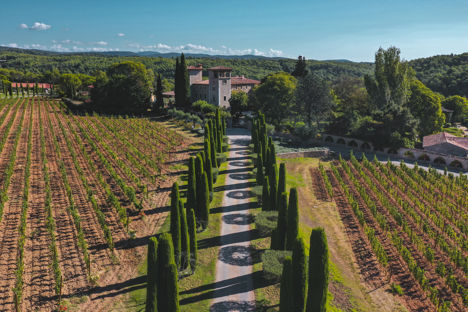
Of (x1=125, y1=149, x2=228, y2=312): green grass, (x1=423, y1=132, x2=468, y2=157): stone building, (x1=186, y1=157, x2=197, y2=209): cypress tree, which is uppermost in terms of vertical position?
(x1=423, y1=132, x2=468, y2=157): stone building

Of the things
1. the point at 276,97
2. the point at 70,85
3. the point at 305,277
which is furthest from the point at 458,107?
the point at 70,85

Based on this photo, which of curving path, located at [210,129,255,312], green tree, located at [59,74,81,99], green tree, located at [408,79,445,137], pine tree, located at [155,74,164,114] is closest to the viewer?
curving path, located at [210,129,255,312]

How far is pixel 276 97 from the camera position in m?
66.3

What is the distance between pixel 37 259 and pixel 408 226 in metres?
29.1

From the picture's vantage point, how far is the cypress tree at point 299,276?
15.5 m

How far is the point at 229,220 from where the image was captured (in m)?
29.2

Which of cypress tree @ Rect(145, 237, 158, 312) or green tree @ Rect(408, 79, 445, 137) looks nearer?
cypress tree @ Rect(145, 237, 158, 312)

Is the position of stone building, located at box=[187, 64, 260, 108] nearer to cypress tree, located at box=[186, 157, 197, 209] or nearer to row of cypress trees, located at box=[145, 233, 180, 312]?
cypress tree, located at box=[186, 157, 197, 209]

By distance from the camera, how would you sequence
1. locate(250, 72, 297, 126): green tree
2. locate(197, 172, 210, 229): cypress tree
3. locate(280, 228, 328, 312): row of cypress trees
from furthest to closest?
locate(250, 72, 297, 126): green tree
locate(197, 172, 210, 229): cypress tree
locate(280, 228, 328, 312): row of cypress trees

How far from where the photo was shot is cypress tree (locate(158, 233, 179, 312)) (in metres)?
15.3

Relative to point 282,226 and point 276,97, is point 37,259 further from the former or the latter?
point 276,97

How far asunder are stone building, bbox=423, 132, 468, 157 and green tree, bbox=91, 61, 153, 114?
60.6m

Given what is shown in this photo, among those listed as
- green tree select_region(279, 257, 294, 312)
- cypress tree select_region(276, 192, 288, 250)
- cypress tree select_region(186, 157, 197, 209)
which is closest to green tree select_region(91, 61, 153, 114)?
cypress tree select_region(186, 157, 197, 209)

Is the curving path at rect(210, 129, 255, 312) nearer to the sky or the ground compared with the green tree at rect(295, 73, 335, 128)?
nearer to the ground
